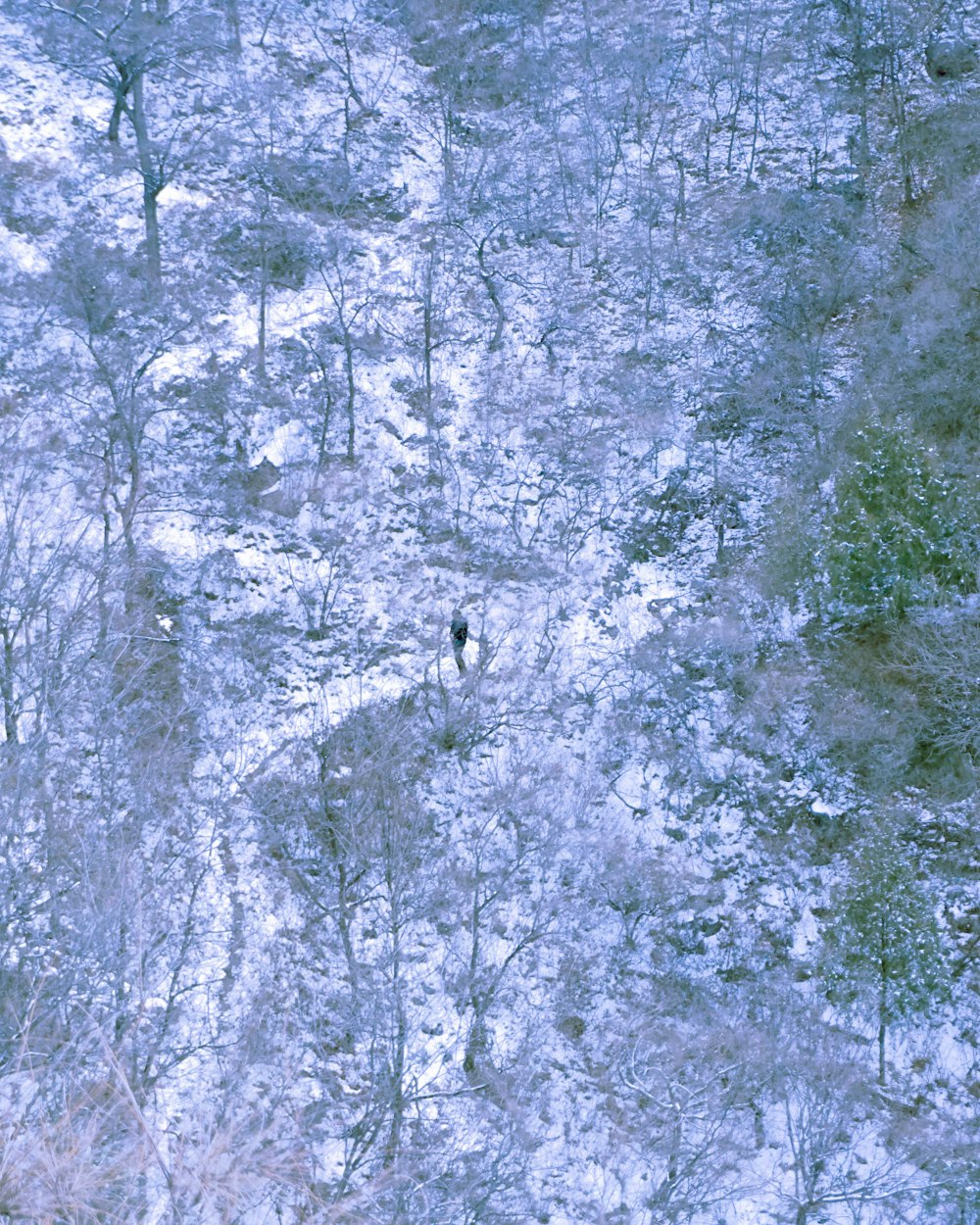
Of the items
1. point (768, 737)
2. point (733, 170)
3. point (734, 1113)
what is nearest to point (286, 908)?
point (734, 1113)

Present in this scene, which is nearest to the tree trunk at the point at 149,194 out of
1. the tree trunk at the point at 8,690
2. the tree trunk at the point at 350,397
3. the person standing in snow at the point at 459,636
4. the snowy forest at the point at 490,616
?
the snowy forest at the point at 490,616

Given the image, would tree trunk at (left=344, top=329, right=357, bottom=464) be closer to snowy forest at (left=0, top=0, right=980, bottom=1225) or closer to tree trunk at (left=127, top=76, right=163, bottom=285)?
snowy forest at (left=0, top=0, right=980, bottom=1225)

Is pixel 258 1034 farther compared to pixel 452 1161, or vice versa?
pixel 258 1034

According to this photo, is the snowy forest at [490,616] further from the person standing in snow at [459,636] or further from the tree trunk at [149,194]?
the person standing in snow at [459,636]

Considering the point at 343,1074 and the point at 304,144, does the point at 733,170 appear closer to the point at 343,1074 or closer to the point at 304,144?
the point at 304,144

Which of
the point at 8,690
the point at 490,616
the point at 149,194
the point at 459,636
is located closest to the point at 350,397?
the point at 490,616

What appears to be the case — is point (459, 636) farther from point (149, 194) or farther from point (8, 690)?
point (149, 194)
